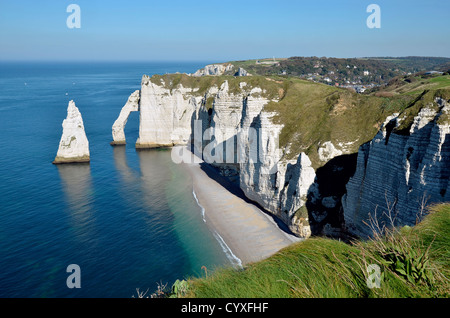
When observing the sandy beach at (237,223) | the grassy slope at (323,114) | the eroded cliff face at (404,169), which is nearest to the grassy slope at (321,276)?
the eroded cliff face at (404,169)

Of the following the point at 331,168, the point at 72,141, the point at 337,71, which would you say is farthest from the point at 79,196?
the point at 337,71

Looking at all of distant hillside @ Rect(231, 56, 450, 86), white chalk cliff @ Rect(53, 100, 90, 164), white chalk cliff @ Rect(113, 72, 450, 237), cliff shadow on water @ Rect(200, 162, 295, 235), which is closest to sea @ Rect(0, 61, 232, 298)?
white chalk cliff @ Rect(53, 100, 90, 164)

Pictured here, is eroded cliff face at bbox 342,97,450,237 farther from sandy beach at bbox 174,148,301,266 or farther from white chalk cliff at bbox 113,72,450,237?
sandy beach at bbox 174,148,301,266

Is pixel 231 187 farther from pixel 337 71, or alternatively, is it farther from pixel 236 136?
pixel 337 71

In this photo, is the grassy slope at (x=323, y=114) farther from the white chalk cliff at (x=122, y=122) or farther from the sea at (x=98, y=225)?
the white chalk cliff at (x=122, y=122)

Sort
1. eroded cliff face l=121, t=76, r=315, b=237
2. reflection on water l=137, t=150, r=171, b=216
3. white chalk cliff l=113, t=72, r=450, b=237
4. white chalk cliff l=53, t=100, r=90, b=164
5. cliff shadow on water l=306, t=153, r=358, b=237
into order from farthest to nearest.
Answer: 1. white chalk cliff l=53, t=100, r=90, b=164
2. reflection on water l=137, t=150, r=171, b=216
3. eroded cliff face l=121, t=76, r=315, b=237
4. cliff shadow on water l=306, t=153, r=358, b=237
5. white chalk cliff l=113, t=72, r=450, b=237
